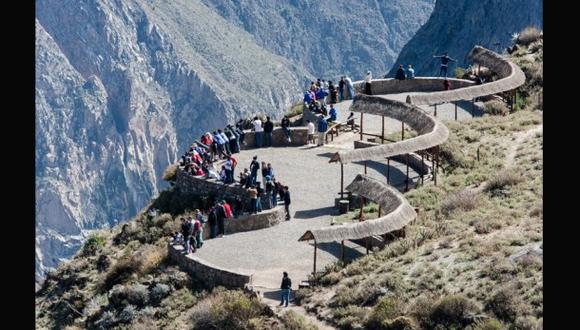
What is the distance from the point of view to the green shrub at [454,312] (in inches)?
1000

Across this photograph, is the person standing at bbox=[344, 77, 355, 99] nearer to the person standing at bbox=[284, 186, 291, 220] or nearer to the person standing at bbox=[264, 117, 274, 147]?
the person standing at bbox=[264, 117, 274, 147]

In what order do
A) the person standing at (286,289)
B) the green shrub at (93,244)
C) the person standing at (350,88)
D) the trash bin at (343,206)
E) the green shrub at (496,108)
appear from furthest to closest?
1. the person standing at (350,88)
2. the green shrub at (496,108)
3. the green shrub at (93,244)
4. the trash bin at (343,206)
5. the person standing at (286,289)

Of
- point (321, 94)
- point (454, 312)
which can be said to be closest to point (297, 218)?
point (454, 312)

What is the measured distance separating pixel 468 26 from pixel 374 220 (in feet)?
477

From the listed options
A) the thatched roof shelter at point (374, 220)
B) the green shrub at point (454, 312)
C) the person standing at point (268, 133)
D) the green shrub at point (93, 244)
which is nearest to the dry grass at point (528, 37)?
the person standing at point (268, 133)

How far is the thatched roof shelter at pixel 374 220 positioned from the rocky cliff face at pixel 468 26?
427 ft

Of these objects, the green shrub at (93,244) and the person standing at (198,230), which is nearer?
the person standing at (198,230)

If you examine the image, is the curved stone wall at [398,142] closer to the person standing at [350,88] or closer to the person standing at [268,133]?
the person standing at [350,88]

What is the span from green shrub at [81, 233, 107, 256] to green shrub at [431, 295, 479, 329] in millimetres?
22277

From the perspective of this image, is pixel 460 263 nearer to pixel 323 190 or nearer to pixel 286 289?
pixel 286 289

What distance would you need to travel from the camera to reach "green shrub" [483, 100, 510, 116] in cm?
5272

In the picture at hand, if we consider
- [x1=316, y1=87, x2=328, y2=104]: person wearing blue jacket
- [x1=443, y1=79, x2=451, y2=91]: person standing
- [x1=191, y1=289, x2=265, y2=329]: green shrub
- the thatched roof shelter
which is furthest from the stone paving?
[x1=443, y1=79, x2=451, y2=91]: person standing
